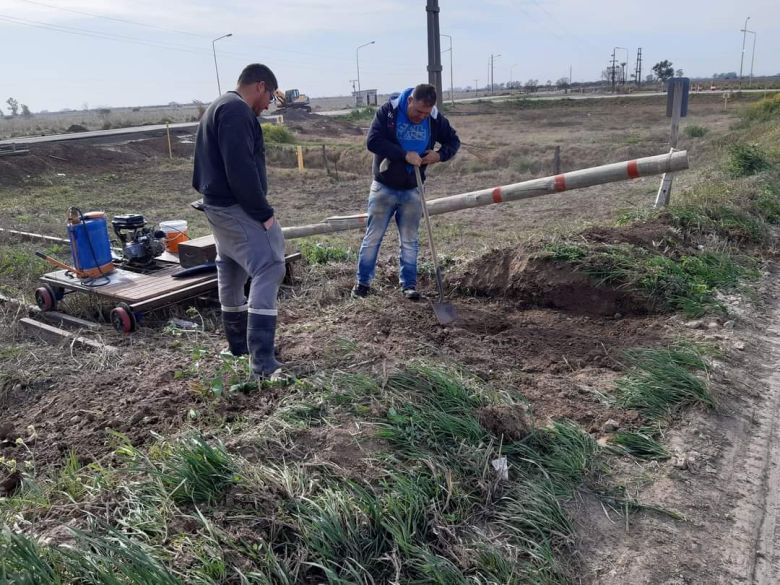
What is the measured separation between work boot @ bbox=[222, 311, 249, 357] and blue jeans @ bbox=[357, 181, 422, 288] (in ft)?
5.52

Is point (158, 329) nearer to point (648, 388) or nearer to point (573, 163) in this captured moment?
point (648, 388)

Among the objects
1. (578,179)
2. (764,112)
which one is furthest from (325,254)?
(764,112)

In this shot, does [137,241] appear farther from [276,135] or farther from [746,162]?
[276,135]

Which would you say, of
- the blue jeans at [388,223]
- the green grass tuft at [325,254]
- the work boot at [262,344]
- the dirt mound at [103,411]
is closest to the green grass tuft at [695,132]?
the green grass tuft at [325,254]

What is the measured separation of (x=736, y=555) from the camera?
2.61m

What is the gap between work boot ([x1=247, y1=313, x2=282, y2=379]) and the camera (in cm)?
389

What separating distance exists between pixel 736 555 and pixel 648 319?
8.87ft

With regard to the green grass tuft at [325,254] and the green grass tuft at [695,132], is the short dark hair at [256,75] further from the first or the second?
the green grass tuft at [695,132]

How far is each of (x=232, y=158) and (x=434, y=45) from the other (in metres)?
7.55

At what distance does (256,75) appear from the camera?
401cm

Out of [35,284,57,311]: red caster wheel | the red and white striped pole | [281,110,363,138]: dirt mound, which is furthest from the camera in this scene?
[281,110,363,138]: dirt mound

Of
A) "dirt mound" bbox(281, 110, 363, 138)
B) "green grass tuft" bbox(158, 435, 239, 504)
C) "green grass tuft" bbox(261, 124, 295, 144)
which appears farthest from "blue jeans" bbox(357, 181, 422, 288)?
"dirt mound" bbox(281, 110, 363, 138)

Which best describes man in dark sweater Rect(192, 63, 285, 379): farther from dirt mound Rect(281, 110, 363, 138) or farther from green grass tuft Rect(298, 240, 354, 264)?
dirt mound Rect(281, 110, 363, 138)

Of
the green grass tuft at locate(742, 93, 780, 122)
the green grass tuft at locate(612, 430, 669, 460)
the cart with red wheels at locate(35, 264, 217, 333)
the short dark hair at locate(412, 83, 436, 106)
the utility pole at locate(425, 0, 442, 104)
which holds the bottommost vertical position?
the green grass tuft at locate(612, 430, 669, 460)
